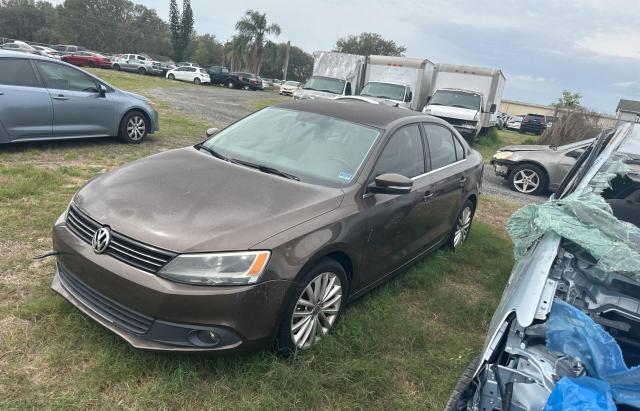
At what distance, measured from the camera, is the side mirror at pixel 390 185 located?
3391 mm

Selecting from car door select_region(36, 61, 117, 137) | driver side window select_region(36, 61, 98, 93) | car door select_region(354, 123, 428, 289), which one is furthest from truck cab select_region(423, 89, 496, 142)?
car door select_region(354, 123, 428, 289)

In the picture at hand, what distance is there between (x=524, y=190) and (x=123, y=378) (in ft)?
30.2

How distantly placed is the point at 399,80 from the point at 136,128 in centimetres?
1169

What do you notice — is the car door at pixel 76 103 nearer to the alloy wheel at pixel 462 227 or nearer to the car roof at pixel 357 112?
the car roof at pixel 357 112

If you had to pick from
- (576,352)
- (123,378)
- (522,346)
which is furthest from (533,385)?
(123,378)

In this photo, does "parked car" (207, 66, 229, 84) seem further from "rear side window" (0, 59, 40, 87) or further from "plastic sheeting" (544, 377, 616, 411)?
"plastic sheeting" (544, 377, 616, 411)

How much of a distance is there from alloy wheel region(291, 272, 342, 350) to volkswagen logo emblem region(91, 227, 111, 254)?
3.83ft

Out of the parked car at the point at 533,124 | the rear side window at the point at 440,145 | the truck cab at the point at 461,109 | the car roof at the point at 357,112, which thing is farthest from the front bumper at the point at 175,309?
the parked car at the point at 533,124

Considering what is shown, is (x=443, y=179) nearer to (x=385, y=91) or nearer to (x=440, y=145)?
(x=440, y=145)

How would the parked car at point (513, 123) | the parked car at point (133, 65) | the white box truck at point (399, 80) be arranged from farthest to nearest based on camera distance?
1. the parked car at point (133, 65)
2. the parked car at point (513, 123)
3. the white box truck at point (399, 80)

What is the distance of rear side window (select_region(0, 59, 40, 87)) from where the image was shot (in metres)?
6.57

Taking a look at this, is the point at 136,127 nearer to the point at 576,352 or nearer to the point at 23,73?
the point at 23,73

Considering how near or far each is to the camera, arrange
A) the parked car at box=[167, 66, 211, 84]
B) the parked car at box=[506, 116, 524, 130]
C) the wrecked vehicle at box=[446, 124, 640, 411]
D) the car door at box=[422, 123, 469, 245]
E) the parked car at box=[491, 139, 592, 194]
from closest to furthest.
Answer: the wrecked vehicle at box=[446, 124, 640, 411] → the car door at box=[422, 123, 469, 245] → the parked car at box=[491, 139, 592, 194] → the parked car at box=[167, 66, 211, 84] → the parked car at box=[506, 116, 524, 130]

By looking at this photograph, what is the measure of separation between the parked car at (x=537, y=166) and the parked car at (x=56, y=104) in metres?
7.51
